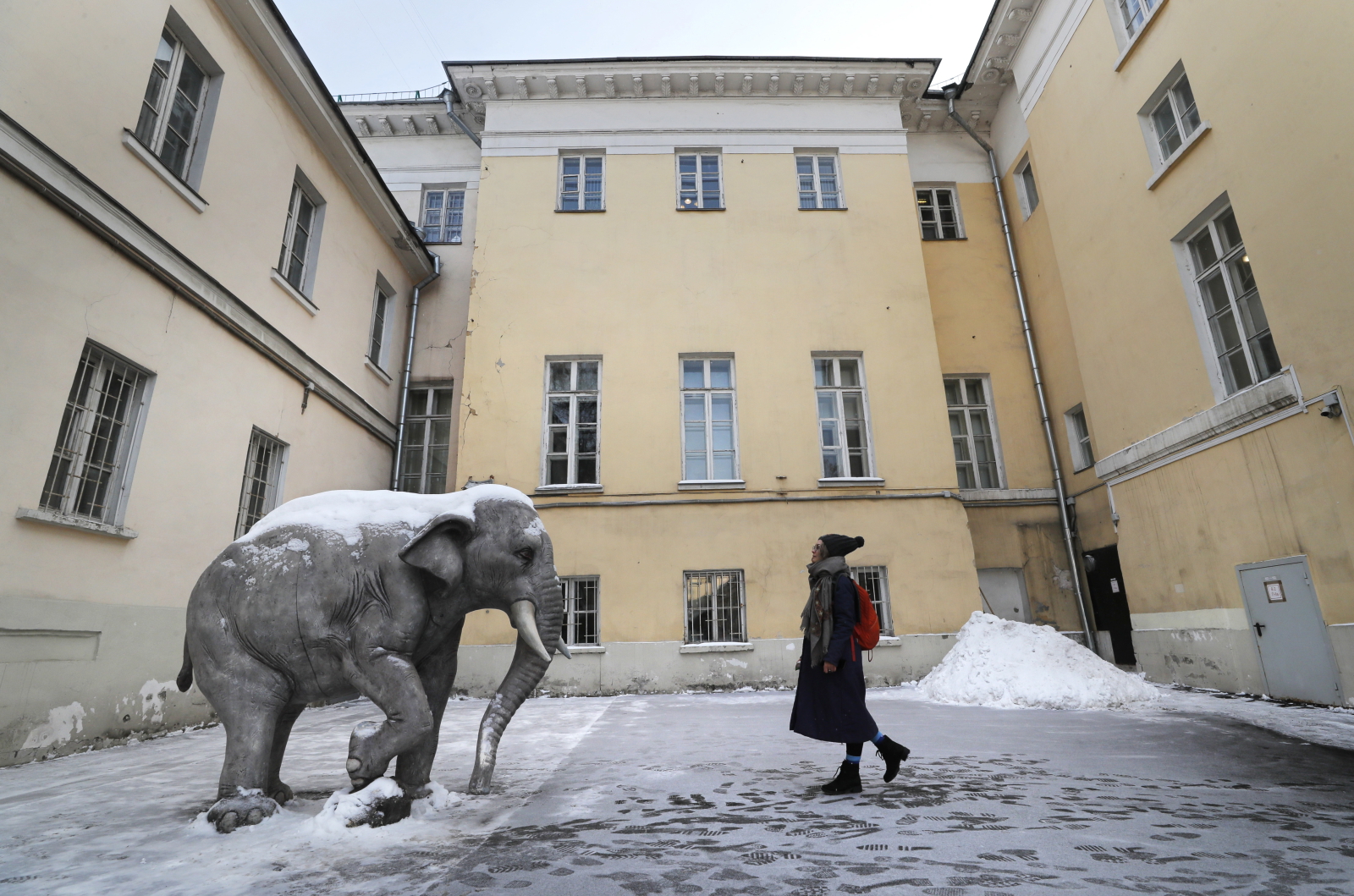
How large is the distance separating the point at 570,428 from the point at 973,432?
26.9ft

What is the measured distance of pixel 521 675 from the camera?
373 centimetres

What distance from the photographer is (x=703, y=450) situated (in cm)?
1184

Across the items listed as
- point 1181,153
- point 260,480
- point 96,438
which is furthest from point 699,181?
point 96,438

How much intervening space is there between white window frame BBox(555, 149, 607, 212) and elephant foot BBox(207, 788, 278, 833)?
11691 mm

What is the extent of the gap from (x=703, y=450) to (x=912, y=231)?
20.1 feet

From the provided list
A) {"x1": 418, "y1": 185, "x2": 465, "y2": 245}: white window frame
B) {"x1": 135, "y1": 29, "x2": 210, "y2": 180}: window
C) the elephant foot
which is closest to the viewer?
the elephant foot

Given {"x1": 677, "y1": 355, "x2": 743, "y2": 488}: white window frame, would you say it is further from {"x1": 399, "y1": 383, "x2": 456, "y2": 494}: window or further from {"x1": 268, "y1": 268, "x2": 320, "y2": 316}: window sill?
{"x1": 268, "y1": 268, "x2": 320, "y2": 316}: window sill

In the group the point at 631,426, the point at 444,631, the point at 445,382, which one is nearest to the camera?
the point at 444,631

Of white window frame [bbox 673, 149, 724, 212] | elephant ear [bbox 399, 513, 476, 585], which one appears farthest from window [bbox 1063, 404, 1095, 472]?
elephant ear [bbox 399, 513, 476, 585]

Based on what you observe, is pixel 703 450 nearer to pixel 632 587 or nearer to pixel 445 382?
pixel 632 587

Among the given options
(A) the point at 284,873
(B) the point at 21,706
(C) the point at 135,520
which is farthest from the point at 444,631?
(C) the point at 135,520

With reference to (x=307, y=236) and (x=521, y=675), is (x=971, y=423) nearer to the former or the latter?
(x=521, y=675)

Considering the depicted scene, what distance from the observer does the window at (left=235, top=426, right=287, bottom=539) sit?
862 centimetres

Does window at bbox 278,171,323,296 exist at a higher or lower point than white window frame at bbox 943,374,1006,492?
higher
